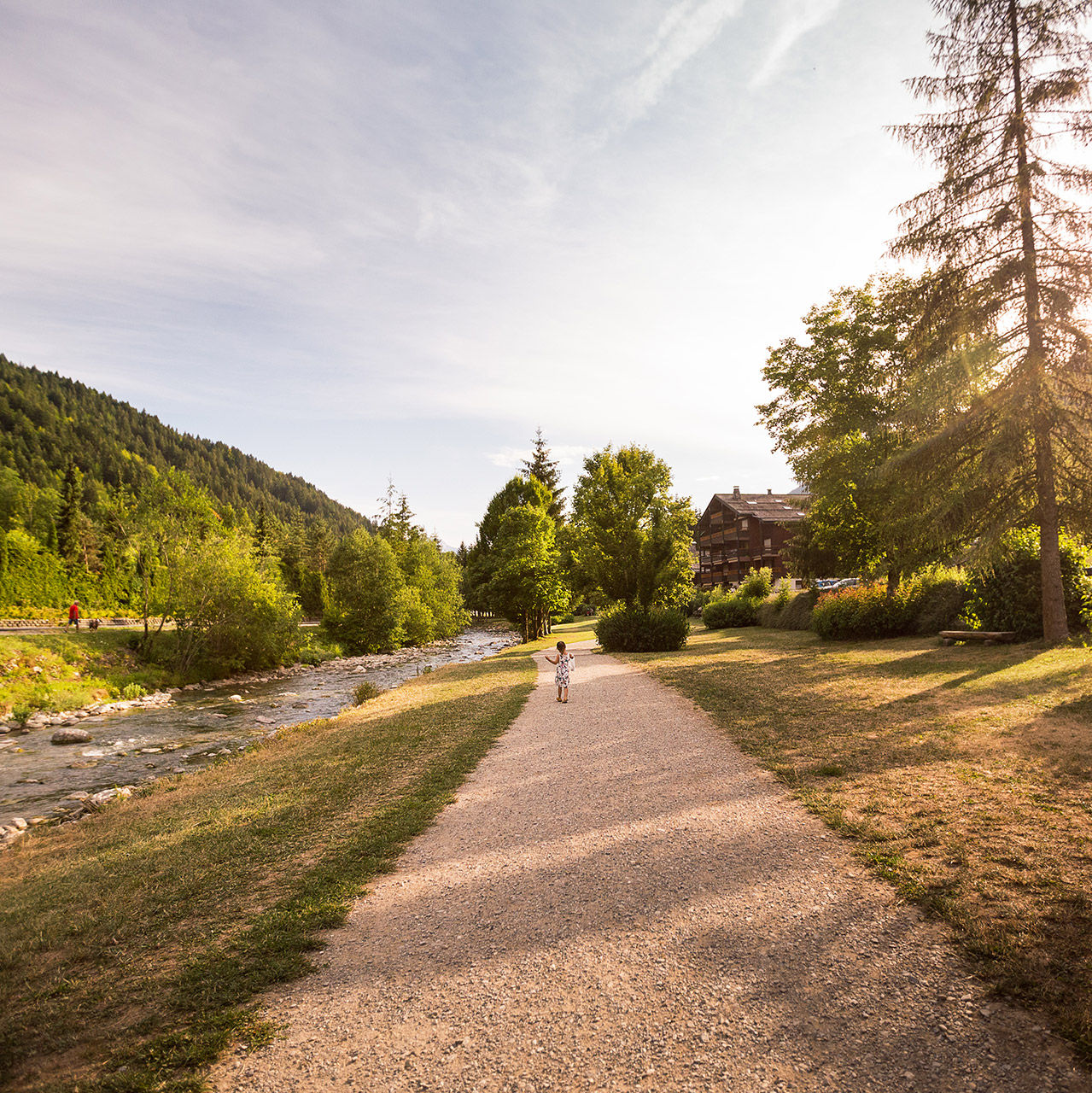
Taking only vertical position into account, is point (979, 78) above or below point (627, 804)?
above

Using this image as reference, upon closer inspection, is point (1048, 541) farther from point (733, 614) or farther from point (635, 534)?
point (733, 614)

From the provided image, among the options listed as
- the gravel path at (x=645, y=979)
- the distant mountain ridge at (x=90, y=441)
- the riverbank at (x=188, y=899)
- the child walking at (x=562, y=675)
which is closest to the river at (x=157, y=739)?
the riverbank at (x=188, y=899)

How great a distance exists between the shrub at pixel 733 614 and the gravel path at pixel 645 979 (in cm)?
2851

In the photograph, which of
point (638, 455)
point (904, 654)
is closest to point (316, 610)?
point (638, 455)

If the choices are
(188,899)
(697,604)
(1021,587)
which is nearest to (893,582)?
(1021,587)

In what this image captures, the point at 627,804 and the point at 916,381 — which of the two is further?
the point at 916,381

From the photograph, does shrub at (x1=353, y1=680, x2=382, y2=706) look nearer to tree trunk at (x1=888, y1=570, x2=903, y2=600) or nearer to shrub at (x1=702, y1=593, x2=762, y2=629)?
tree trunk at (x1=888, y1=570, x2=903, y2=600)

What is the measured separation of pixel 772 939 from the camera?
13.1ft

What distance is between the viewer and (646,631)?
23656 millimetres

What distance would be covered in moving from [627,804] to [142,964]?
4510 millimetres

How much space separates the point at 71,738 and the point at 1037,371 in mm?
24917

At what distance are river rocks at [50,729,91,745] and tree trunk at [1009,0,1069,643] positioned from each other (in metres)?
24.2

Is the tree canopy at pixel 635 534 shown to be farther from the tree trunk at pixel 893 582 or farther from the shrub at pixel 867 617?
the tree trunk at pixel 893 582

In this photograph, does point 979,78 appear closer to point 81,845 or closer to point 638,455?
point 638,455
